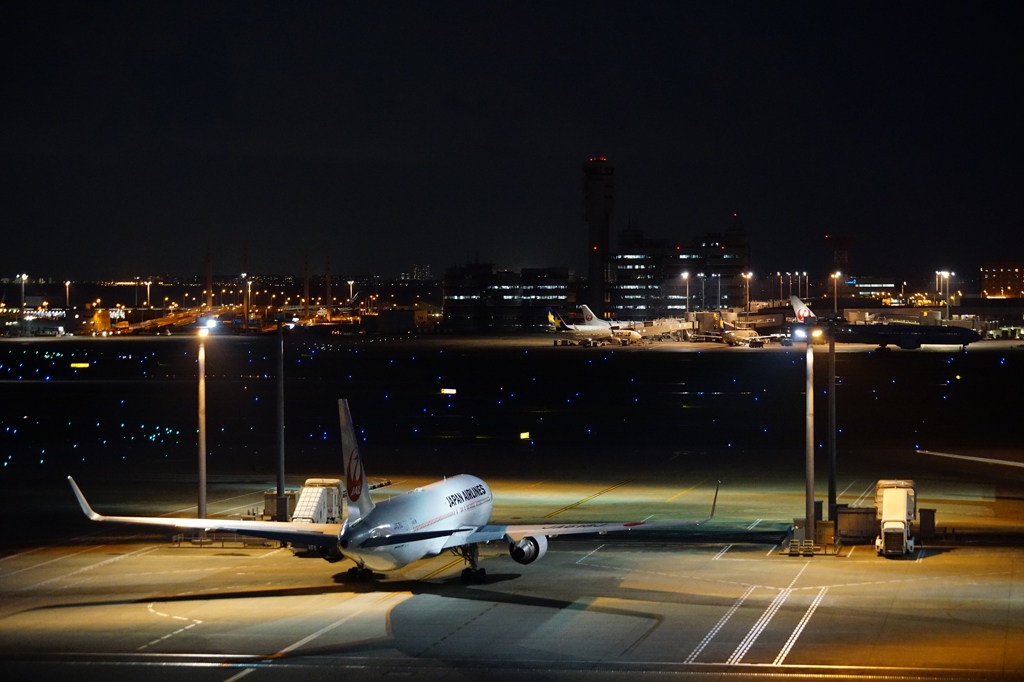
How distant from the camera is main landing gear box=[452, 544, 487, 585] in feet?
113

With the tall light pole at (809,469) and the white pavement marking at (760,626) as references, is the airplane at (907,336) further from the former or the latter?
the white pavement marking at (760,626)

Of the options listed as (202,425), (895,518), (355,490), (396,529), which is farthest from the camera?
(202,425)

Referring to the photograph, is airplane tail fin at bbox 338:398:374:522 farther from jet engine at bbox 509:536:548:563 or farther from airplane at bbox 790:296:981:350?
airplane at bbox 790:296:981:350

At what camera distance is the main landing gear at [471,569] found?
3456 centimetres

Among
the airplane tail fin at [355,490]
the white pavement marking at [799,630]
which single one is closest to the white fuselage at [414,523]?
the airplane tail fin at [355,490]

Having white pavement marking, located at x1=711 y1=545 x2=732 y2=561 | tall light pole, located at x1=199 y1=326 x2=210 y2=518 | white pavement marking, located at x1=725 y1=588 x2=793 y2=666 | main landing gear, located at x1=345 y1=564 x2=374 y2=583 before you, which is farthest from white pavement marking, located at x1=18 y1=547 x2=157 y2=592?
white pavement marking, located at x1=725 y1=588 x2=793 y2=666

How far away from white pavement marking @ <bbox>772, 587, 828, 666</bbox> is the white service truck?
5.61 metres

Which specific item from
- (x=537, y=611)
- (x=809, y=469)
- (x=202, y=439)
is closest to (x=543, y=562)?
(x=537, y=611)

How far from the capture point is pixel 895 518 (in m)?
38.5

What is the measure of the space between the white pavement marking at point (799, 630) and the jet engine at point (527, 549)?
24.7 feet

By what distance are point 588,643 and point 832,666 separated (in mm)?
5564

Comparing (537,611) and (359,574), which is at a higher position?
(359,574)

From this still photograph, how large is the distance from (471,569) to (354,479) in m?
4.81

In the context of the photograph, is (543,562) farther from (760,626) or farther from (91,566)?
(91,566)
